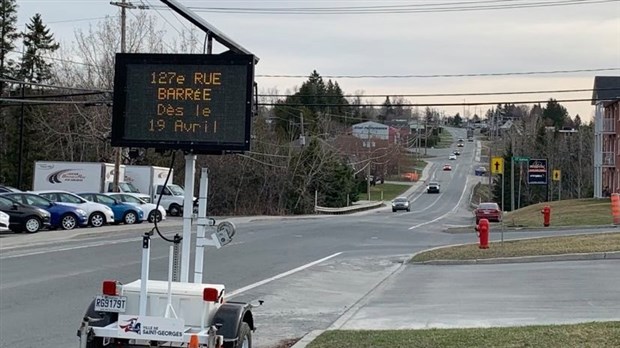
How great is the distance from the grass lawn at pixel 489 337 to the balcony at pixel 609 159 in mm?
60662

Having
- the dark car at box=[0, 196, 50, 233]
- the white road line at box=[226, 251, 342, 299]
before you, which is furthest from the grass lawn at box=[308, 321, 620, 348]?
the dark car at box=[0, 196, 50, 233]

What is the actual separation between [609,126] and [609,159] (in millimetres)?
3077

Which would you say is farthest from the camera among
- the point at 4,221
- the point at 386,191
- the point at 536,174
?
the point at 386,191

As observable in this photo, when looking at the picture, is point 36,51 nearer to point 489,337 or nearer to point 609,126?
point 609,126

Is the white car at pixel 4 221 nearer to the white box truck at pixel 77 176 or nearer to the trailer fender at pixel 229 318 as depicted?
the white box truck at pixel 77 176

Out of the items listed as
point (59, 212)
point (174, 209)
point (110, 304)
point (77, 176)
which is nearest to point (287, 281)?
point (110, 304)

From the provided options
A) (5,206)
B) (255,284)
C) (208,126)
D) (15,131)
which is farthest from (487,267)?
(15,131)

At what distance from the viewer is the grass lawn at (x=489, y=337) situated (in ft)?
28.0

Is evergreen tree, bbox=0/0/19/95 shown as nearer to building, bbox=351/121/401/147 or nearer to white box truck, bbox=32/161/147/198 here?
white box truck, bbox=32/161/147/198

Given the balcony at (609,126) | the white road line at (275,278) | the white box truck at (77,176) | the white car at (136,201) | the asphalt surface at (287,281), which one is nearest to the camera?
the asphalt surface at (287,281)

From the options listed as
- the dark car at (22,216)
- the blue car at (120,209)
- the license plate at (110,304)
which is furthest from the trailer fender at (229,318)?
the blue car at (120,209)

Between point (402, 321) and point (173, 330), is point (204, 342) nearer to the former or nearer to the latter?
point (173, 330)

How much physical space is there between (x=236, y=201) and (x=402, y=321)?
53.9m

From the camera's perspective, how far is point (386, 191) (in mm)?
113812
